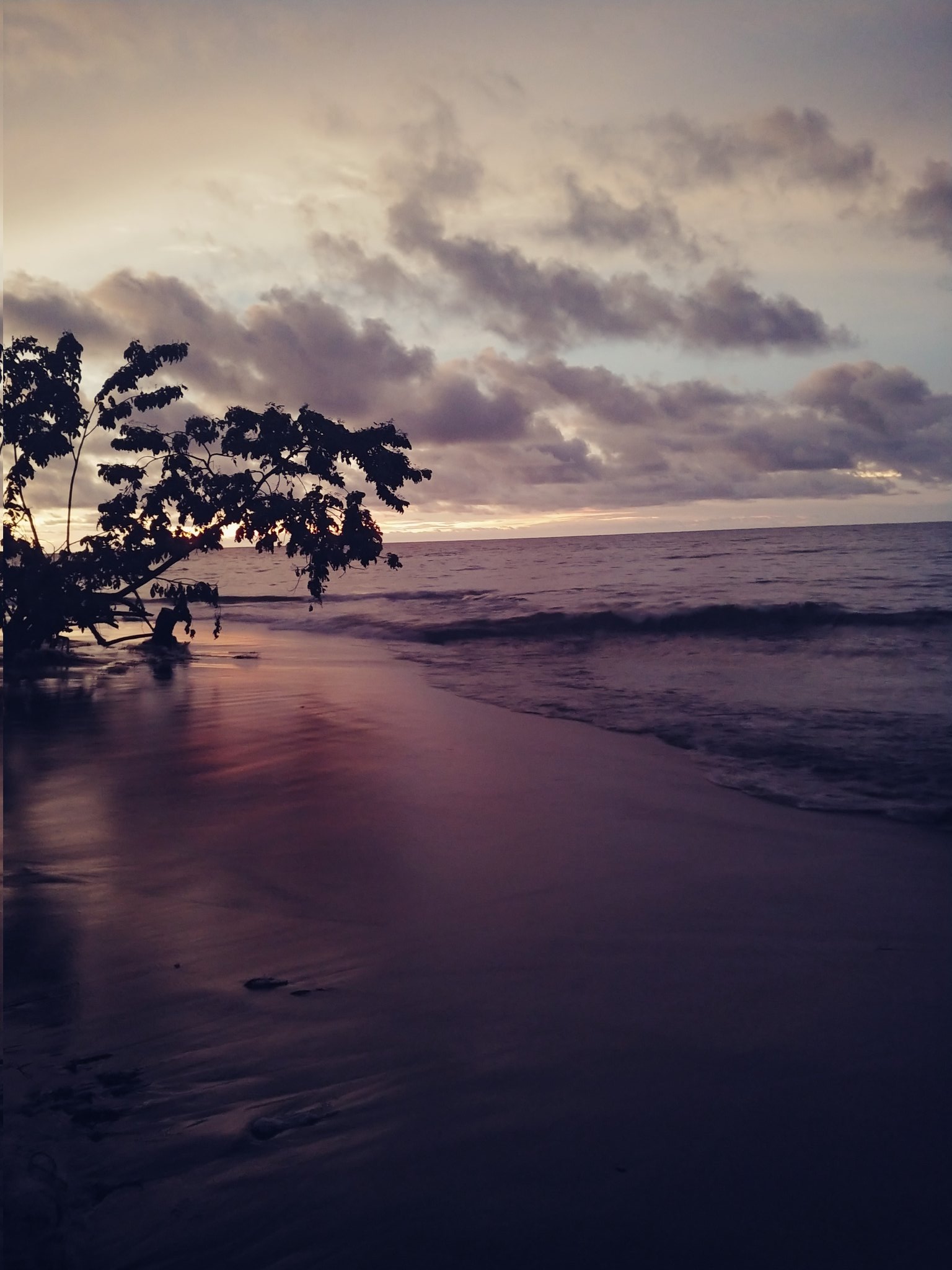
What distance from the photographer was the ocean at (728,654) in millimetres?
7320

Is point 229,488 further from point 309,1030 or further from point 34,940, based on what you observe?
point 309,1030

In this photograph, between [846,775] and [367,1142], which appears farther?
[846,775]

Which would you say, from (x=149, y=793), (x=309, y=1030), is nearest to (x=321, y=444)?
(x=149, y=793)

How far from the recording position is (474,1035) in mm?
2990

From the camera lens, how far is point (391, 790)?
6.32m

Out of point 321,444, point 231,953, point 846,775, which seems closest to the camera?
point 231,953

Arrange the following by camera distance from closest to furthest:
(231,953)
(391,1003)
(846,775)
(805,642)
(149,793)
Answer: (391,1003) → (231,953) → (149,793) → (846,775) → (805,642)

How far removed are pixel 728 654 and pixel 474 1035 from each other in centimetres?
1368

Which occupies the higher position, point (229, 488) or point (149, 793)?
point (229, 488)

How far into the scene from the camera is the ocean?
7.32 m

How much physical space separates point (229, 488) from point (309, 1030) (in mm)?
11896

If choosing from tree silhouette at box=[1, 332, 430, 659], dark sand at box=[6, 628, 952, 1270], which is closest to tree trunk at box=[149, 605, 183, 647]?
tree silhouette at box=[1, 332, 430, 659]

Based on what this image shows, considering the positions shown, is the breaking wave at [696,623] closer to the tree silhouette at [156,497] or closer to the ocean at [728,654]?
the ocean at [728,654]

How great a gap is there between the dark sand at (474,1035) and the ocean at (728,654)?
1667mm
